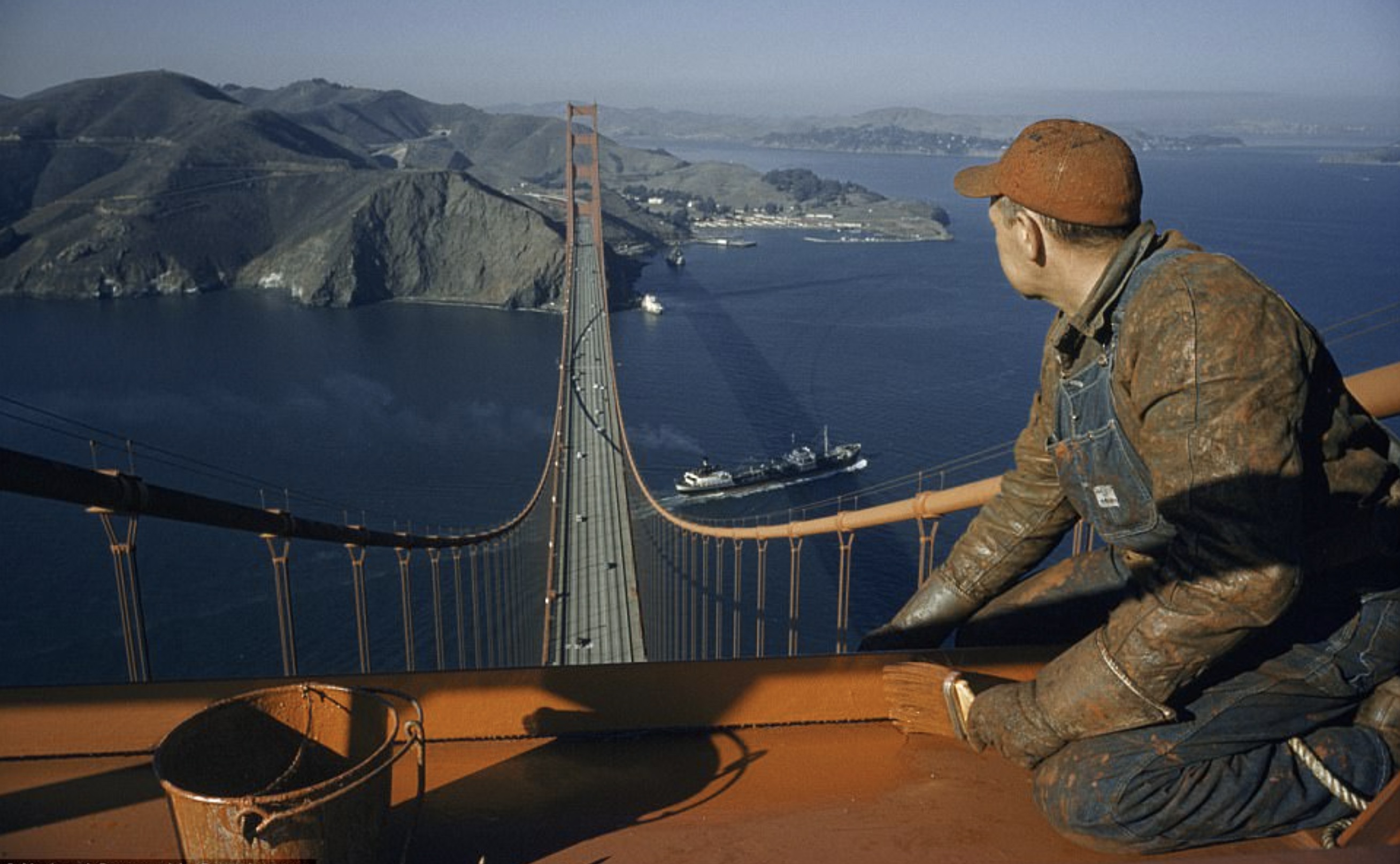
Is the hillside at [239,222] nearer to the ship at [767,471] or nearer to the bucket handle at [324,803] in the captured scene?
the ship at [767,471]

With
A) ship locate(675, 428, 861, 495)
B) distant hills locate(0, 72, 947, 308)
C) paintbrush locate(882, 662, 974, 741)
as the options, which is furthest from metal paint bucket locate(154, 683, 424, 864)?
distant hills locate(0, 72, 947, 308)

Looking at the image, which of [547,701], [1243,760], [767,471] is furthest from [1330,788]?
[767,471]

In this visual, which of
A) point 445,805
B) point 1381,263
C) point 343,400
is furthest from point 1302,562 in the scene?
point 1381,263

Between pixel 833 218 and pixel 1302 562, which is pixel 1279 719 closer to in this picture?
pixel 1302 562

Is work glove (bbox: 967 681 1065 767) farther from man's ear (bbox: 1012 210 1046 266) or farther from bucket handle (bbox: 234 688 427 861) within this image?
bucket handle (bbox: 234 688 427 861)

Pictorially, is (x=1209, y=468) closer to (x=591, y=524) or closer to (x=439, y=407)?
(x=591, y=524)

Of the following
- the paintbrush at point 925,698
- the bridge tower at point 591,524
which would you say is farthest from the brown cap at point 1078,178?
the bridge tower at point 591,524
